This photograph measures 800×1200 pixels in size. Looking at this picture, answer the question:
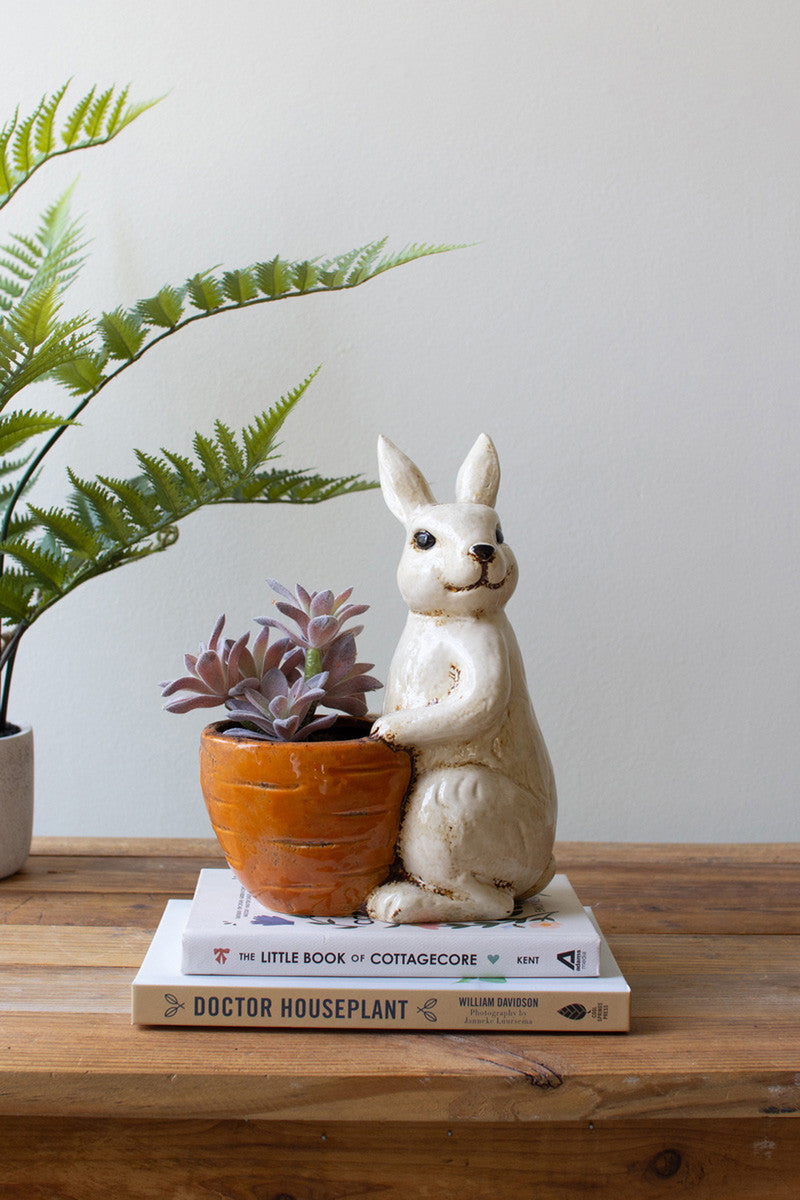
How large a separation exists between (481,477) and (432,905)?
275 mm

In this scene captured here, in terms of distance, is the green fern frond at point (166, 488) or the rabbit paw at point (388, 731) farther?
the green fern frond at point (166, 488)

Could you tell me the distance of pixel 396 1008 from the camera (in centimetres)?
61

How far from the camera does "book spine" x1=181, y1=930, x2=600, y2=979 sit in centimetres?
62

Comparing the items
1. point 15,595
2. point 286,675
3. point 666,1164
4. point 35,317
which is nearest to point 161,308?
point 35,317

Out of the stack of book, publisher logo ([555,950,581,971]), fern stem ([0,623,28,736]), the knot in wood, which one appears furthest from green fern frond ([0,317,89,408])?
the knot in wood

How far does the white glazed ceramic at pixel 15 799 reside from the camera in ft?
2.87

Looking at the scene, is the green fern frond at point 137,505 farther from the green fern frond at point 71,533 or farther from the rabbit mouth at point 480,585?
the rabbit mouth at point 480,585

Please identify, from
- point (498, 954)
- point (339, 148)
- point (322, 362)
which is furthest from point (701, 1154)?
point (339, 148)

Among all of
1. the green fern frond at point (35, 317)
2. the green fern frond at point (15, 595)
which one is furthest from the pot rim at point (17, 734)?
the green fern frond at point (35, 317)

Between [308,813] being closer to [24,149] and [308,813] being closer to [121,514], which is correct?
[121,514]

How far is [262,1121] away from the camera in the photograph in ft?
1.92

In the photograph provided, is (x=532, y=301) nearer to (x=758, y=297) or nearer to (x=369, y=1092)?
(x=758, y=297)

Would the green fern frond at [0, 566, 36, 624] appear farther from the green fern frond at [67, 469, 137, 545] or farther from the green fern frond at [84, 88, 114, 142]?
the green fern frond at [84, 88, 114, 142]

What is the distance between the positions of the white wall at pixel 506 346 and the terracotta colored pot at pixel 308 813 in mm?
497
